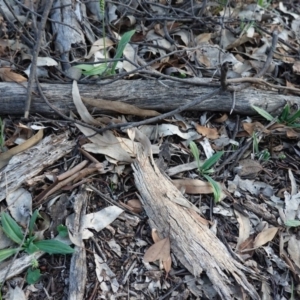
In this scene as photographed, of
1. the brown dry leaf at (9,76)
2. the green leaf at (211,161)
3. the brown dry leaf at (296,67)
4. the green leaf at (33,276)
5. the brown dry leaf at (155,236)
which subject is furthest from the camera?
the brown dry leaf at (296,67)

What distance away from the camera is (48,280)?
1.61 metres

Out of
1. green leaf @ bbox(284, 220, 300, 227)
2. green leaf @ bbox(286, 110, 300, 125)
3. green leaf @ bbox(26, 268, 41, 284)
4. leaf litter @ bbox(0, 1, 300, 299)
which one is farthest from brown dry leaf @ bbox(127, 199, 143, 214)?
green leaf @ bbox(286, 110, 300, 125)

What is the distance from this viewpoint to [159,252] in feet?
5.48

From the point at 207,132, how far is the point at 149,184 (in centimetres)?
44

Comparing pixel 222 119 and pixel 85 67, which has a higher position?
pixel 85 67

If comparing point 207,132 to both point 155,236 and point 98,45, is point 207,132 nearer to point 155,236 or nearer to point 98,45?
point 155,236

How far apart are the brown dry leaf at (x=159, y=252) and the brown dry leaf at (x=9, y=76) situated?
38.5 inches

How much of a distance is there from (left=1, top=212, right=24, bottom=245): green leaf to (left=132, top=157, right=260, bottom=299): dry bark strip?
Result: 0.49m

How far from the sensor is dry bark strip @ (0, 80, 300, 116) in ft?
6.49

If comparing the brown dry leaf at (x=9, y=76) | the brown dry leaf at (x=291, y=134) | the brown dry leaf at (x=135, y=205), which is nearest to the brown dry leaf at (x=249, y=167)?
the brown dry leaf at (x=291, y=134)

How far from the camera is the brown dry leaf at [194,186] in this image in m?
1.87

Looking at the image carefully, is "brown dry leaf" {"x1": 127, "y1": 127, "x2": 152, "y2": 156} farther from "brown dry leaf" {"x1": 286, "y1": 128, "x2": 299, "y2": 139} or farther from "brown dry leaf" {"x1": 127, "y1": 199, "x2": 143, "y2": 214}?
"brown dry leaf" {"x1": 286, "y1": 128, "x2": 299, "y2": 139}

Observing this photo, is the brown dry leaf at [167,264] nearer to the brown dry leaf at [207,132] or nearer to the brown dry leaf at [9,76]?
the brown dry leaf at [207,132]

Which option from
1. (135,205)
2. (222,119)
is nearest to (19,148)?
(135,205)
